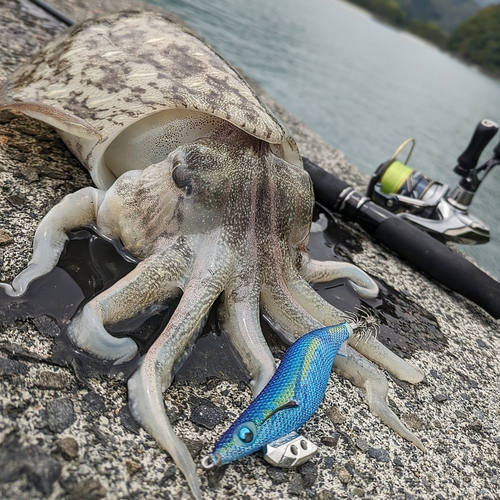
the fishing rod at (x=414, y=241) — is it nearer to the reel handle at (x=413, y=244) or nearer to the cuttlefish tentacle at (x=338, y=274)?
the reel handle at (x=413, y=244)

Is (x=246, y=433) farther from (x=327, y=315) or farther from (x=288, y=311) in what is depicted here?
(x=327, y=315)

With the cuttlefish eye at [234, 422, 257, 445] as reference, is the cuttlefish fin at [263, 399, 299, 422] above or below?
above

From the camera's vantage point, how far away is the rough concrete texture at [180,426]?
1.29 meters

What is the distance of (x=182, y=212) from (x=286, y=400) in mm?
777

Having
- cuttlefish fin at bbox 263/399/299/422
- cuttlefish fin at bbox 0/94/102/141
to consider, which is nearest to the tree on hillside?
cuttlefish fin at bbox 0/94/102/141

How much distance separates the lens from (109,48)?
2.22 metres

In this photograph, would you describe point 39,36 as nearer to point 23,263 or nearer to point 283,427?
point 23,263

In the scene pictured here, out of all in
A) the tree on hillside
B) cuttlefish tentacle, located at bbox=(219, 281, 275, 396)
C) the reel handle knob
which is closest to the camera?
cuttlefish tentacle, located at bbox=(219, 281, 275, 396)

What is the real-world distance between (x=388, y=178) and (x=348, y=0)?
6551 centimetres

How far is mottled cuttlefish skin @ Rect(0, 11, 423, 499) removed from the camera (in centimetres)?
160

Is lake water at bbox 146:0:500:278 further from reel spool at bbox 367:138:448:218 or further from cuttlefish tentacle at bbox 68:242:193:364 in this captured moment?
cuttlefish tentacle at bbox 68:242:193:364

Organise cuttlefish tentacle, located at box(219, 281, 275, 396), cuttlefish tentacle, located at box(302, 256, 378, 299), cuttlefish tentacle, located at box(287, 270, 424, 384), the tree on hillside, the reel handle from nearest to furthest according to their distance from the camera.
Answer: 1. cuttlefish tentacle, located at box(219, 281, 275, 396)
2. cuttlefish tentacle, located at box(287, 270, 424, 384)
3. cuttlefish tentacle, located at box(302, 256, 378, 299)
4. the reel handle
5. the tree on hillside

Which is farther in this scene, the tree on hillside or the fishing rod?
the tree on hillside

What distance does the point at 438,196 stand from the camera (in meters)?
3.57
